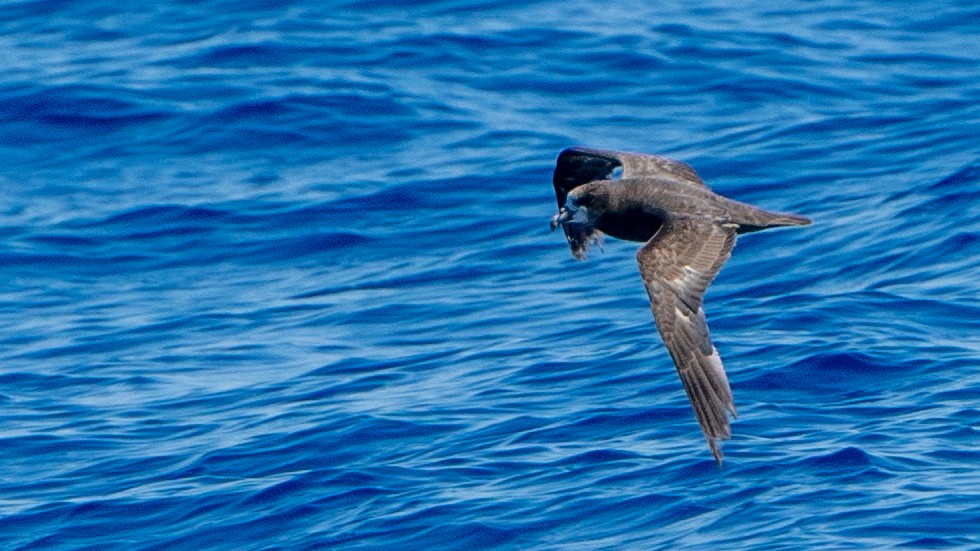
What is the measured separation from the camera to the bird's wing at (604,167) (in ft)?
31.9

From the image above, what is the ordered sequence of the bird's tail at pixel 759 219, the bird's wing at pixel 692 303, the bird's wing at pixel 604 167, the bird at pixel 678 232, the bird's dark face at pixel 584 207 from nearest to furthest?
the bird's wing at pixel 692 303, the bird at pixel 678 232, the bird's tail at pixel 759 219, the bird's dark face at pixel 584 207, the bird's wing at pixel 604 167

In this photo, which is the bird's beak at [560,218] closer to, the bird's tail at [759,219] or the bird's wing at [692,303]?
the bird's wing at [692,303]

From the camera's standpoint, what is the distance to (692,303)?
8.18 m

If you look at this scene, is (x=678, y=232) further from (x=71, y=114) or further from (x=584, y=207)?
(x=71, y=114)

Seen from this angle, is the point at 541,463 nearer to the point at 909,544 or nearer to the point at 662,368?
the point at 662,368

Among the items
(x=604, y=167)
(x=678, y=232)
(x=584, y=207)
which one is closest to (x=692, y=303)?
(x=678, y=232)

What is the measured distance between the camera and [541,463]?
30.1ft

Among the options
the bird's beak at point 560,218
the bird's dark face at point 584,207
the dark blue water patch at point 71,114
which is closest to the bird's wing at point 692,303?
the bird's dark face at point 584,207

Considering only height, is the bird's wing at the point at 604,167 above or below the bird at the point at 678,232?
above

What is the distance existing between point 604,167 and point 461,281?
223 centimetres

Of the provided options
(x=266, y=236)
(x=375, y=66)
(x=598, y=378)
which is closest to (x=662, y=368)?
(x=598, y=378)

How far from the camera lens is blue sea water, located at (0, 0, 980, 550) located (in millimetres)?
8898

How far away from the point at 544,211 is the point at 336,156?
87.1 inches

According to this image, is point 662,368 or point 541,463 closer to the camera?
point 541,463
